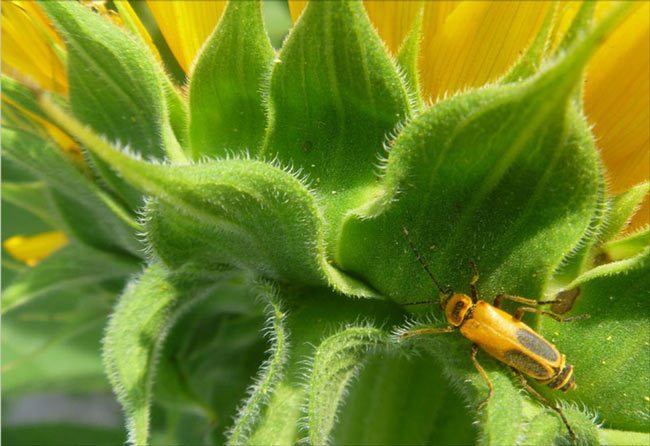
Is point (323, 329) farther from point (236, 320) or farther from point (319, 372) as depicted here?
point (236, 320)

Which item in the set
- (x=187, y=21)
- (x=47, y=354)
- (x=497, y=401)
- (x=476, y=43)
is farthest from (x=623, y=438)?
(x=47, y=354)

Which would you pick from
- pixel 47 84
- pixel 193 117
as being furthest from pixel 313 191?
pixel 47 84

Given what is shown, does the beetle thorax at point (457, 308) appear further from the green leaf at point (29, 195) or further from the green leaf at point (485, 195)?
the green leaf at point (29, 195)

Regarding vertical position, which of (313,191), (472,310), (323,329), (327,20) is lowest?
(323,329)

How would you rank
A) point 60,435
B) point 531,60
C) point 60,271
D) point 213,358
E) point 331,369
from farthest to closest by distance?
point 60,435 < point 213,358 < point 60,271 < point 331,369 < point 531,60

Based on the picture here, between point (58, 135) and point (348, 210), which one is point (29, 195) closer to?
point (58, 135)

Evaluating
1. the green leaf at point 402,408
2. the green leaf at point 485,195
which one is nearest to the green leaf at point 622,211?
the green leaf at point 485,195
